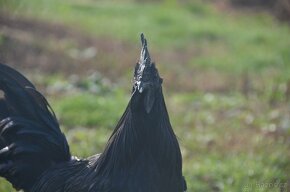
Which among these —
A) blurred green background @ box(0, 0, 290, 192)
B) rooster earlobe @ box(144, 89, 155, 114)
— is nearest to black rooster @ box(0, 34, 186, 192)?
rooster earlobe @ box(144, 89, 155, 114)

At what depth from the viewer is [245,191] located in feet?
18.6

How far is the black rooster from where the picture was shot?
383 centimetres

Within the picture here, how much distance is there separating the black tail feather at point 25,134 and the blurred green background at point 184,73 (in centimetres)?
141

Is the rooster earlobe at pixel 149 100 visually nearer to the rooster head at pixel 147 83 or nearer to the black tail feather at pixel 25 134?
the rooster head at pixel 147 83

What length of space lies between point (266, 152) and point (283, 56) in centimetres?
616

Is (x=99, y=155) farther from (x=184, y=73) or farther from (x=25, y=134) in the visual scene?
(x=184, y=73)

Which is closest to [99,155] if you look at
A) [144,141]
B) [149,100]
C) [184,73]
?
[144,141]

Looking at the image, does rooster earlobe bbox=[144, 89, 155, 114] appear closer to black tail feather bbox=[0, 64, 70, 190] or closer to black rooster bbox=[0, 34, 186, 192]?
black rooster bbox=[0, 34, 186, 192]

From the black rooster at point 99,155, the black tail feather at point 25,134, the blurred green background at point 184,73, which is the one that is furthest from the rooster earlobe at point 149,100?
the blurred green background at point 184,73

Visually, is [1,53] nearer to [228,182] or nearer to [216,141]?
[216,141]

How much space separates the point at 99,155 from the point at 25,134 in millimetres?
586

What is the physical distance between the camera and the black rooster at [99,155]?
3.83m

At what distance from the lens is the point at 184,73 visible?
37.9 feet

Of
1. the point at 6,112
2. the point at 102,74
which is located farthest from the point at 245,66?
the point at 6,112
